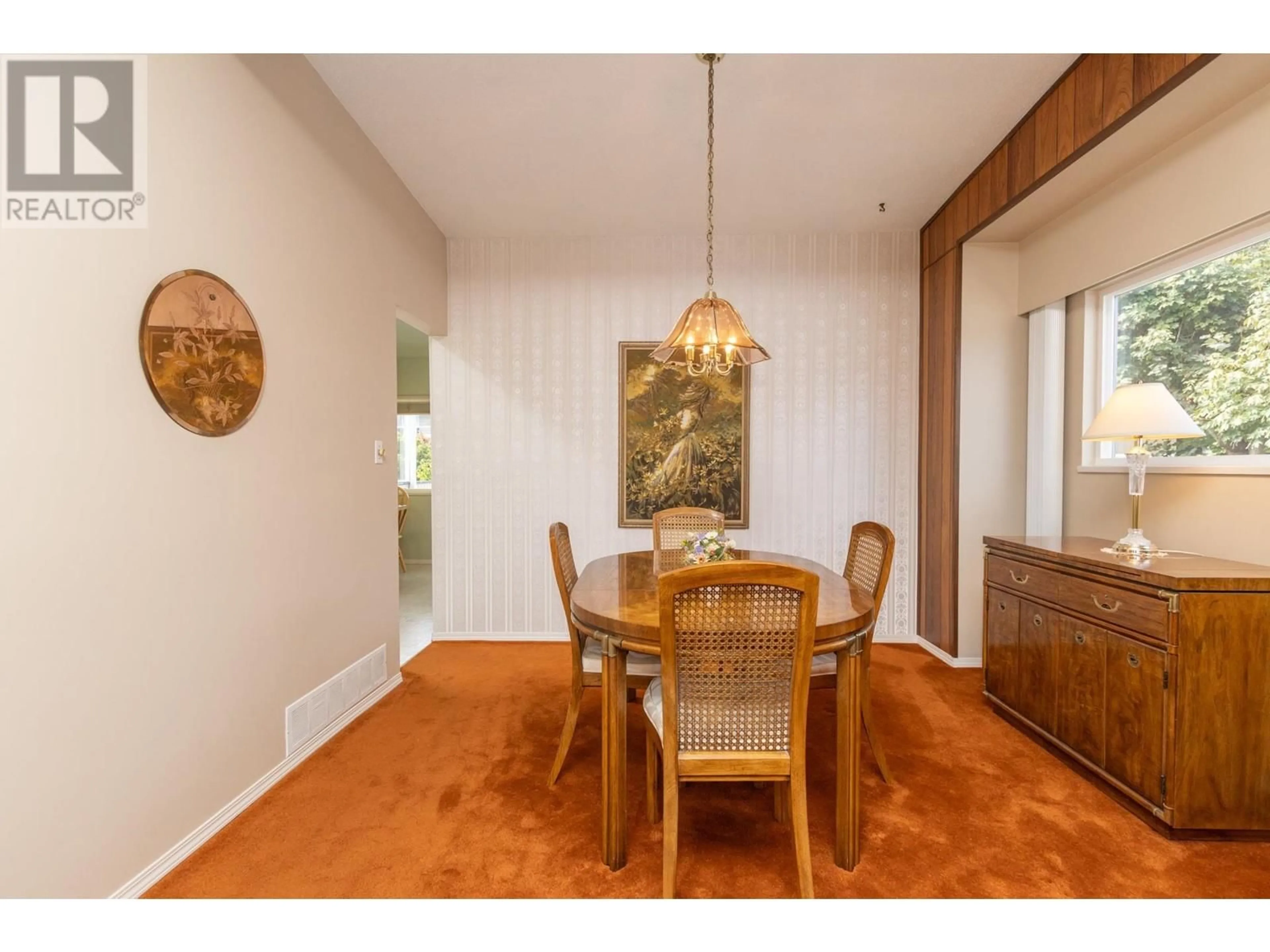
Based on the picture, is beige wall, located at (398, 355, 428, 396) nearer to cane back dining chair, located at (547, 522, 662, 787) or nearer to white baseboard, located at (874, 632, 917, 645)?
cane back dining chair, located at (547, 522, 662, 787)

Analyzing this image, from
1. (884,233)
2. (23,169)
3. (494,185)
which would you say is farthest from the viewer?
(884,233)

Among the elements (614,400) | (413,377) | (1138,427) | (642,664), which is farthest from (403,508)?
(1138,427)

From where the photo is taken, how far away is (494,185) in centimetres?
340

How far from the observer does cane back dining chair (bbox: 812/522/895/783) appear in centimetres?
207

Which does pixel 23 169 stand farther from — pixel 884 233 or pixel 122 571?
pixel 884 233

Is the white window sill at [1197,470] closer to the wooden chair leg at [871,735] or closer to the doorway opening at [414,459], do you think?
the wooden chair leg at [871,735]

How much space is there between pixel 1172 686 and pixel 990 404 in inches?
82.0

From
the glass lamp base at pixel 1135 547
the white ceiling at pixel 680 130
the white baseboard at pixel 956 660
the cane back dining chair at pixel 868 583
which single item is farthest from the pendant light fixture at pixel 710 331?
the white baseboard at pixel 956 660

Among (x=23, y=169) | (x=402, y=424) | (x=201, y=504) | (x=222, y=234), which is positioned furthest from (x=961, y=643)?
(x=402, y=424)

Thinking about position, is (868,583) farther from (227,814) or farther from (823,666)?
(227,814)

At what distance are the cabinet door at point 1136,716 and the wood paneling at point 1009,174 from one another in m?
1.56

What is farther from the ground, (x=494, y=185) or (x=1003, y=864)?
(x=494, y=185)

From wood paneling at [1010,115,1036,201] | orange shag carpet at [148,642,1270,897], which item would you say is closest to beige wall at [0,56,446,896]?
orange shag carpet at [148,642,1270,897]
